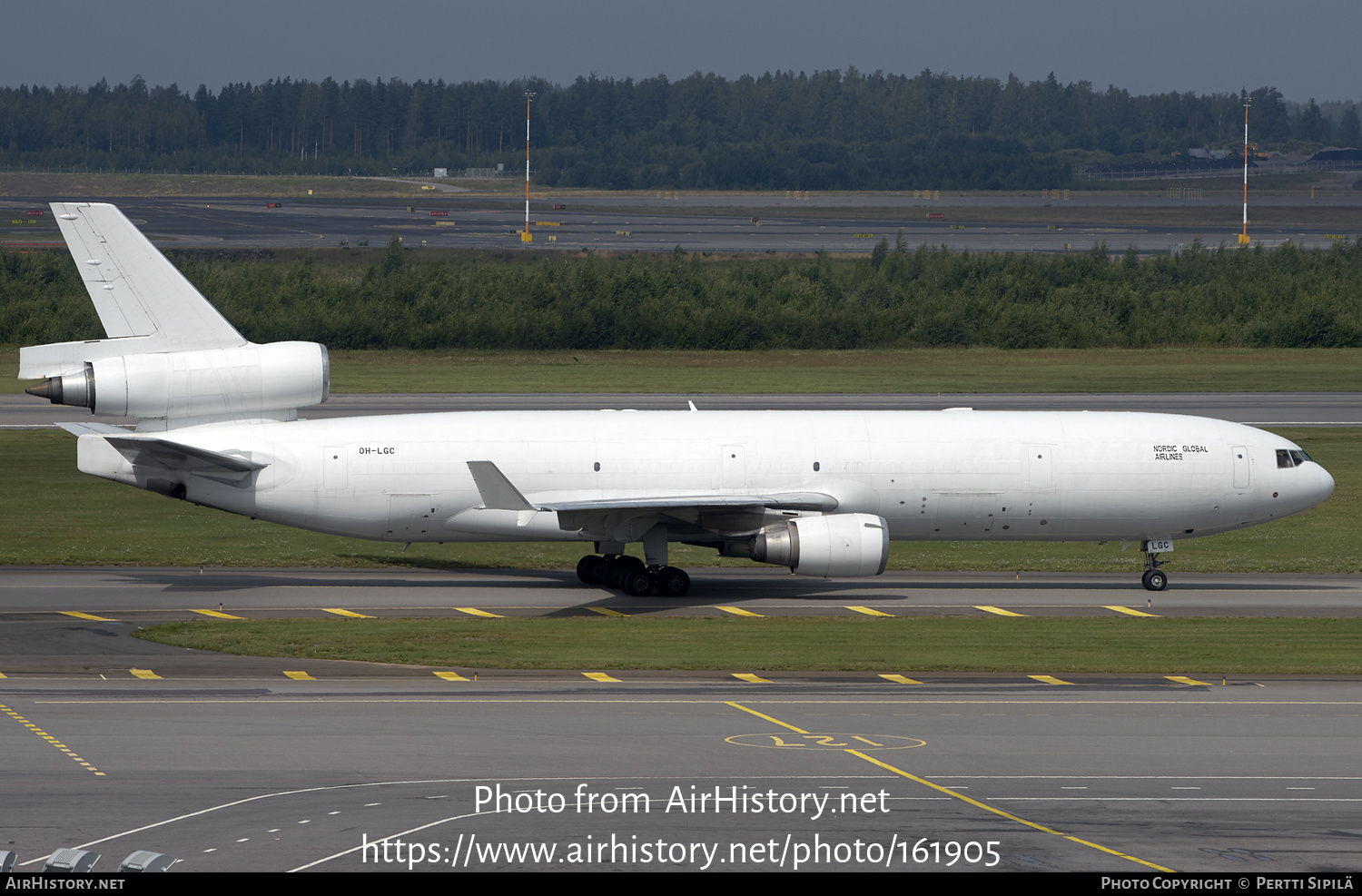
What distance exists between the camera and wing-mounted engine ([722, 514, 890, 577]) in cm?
3491

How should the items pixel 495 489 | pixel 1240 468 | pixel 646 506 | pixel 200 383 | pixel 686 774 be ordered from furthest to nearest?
pixel 1240 468
pixel 200 383
pixel 646 506
pixel 495 489
pixel 686 774

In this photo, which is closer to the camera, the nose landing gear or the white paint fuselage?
the white paint fuselage

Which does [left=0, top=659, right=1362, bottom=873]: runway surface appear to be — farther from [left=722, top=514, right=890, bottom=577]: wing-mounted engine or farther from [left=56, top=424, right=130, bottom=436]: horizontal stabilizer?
[left=56, top=424, right=130, bottom=436]: horizontal stabilizer

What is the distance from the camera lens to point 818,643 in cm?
3105

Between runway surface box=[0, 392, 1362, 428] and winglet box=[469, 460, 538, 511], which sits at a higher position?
winglet box=[469, 460, 538, 511]

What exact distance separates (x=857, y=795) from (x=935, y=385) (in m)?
60.6

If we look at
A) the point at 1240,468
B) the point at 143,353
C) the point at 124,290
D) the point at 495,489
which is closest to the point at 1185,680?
the point at 1240,468

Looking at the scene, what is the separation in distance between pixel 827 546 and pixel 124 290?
58.2 feet

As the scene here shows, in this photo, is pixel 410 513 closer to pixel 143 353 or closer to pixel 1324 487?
pixel 143 353

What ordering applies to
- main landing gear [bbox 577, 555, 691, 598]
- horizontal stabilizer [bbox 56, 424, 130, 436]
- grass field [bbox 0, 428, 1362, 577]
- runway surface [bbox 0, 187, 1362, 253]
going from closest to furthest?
horizontal stabilizer [bbox 56, 424, 130, 436]
main landing gear [bbox 577, 555, 691, 598]
grass field [bbox 0, 428, 1362, 577]
runway surface [bbox 0, 187, 1362, 253]

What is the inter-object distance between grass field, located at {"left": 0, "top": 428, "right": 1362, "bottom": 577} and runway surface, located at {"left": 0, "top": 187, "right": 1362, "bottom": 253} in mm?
80508

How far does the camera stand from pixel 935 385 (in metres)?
78.9

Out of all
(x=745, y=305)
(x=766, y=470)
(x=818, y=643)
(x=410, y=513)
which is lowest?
(x=818, y=643)

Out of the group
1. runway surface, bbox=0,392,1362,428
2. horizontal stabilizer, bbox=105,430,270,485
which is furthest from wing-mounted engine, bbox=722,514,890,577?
runway surface, bbox=0,392,1362,428
